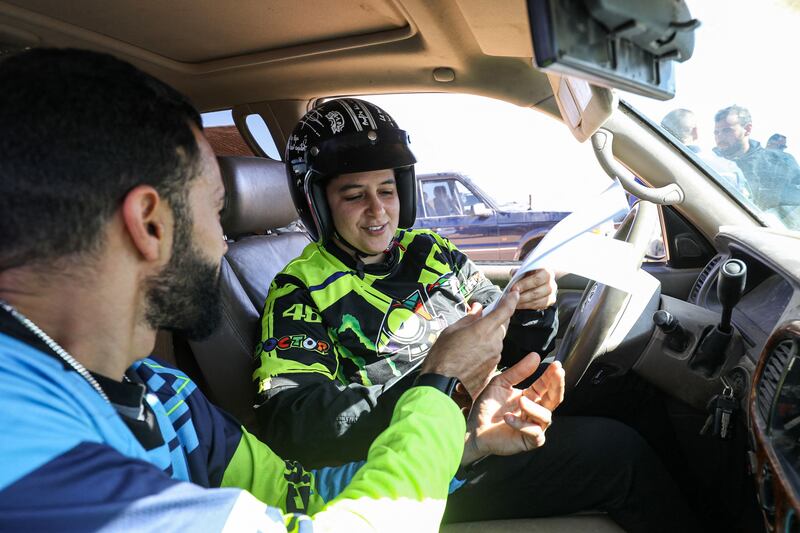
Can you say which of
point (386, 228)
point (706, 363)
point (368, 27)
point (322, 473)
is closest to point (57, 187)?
point (322, 473)

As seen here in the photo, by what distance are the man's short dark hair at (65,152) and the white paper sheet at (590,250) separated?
769mm

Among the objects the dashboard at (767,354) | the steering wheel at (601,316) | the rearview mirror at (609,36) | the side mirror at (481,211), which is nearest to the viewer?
the rearview mirror at (609,36)

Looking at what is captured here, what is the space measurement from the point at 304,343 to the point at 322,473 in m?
0.37

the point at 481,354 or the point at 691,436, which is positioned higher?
the point at 481,354

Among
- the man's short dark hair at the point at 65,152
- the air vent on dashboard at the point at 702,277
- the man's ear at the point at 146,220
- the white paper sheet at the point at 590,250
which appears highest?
the man's short dark hair at the point at 65,152

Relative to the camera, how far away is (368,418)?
4.62 ft

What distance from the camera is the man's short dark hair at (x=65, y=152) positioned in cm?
76

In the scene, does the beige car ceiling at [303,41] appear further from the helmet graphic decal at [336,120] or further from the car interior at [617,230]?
the helmet graphic decal at [336,120]

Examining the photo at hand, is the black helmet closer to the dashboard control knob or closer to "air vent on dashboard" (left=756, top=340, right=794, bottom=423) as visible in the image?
the dashboard control knob

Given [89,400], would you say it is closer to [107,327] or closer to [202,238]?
[107,327]

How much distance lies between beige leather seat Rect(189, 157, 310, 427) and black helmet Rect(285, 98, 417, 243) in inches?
11.3

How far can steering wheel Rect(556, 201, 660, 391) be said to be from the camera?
1646 mm

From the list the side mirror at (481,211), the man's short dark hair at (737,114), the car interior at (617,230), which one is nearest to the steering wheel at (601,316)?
the car interior at (617,230)

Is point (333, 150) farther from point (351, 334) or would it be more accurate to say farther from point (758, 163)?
point (758, 163)
